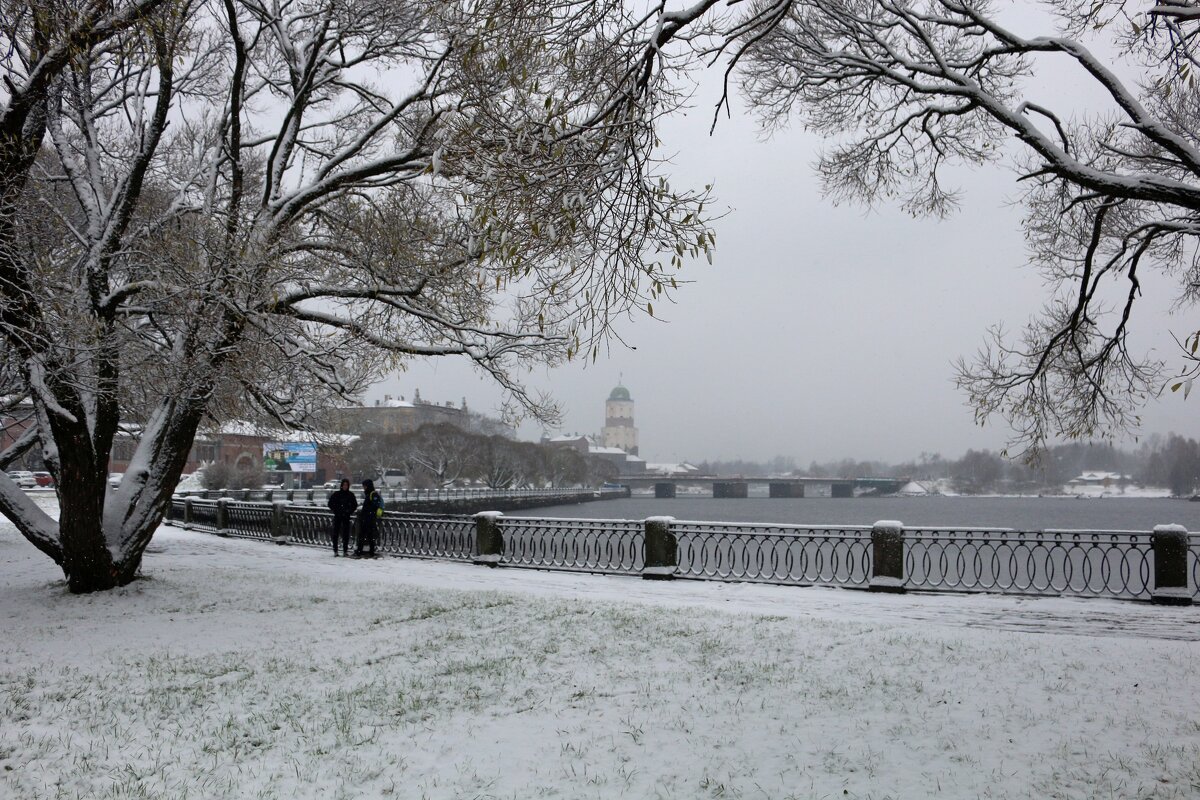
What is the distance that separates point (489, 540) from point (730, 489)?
11623 centimetres

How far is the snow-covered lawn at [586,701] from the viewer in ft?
16.5

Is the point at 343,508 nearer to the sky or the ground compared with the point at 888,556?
nearer to the sky

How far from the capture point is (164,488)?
12.2 metres

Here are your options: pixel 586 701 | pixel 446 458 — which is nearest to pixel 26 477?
pixel 446 458

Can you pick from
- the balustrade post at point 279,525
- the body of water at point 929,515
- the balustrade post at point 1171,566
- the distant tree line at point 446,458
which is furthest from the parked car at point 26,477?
the balustrade post at point 1171,566

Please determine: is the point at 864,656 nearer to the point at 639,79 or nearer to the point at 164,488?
the point at 639,79

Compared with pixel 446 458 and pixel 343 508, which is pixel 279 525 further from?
pixel 446 458

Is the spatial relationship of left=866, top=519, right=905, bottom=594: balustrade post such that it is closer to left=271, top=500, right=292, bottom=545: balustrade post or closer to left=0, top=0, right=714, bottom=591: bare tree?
left=0, top=0, right=714, bottom=591: bare tree

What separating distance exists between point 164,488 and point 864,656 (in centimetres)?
993

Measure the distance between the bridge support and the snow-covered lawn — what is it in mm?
116264

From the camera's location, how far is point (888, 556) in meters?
13.7

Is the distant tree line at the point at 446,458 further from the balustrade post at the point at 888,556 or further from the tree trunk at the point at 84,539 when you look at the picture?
the balustrade post at the point at 888,556

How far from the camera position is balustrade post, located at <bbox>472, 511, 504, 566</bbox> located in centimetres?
1722

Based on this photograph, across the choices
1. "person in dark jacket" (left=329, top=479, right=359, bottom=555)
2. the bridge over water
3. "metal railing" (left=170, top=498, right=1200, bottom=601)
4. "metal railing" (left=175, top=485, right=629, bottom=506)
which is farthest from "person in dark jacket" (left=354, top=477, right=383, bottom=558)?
the bridge over water
